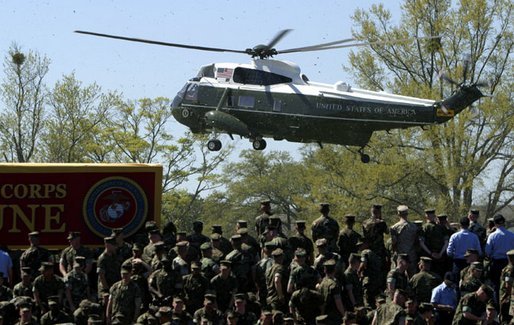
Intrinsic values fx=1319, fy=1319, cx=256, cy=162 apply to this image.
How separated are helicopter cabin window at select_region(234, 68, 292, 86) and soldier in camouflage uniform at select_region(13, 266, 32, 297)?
18859mm

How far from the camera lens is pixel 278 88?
4022 cm

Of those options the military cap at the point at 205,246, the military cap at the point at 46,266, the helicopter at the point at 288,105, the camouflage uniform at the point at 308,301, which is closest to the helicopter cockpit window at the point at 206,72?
the helicopter at the point at 288,105

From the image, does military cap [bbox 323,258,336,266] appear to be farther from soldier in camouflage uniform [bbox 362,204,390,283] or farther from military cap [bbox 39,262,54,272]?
military cap [bbox 39,262,54,272]

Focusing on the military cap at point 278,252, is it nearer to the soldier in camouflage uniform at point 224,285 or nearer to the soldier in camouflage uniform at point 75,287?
the soldier in camouflage uniform at point 224,285

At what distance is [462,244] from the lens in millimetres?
22844

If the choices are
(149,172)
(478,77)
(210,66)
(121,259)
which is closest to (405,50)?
(478,77)

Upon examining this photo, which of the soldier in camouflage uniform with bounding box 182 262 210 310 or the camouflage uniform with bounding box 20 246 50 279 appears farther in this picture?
the camouflage uniform with bounding box 20 246 50 279

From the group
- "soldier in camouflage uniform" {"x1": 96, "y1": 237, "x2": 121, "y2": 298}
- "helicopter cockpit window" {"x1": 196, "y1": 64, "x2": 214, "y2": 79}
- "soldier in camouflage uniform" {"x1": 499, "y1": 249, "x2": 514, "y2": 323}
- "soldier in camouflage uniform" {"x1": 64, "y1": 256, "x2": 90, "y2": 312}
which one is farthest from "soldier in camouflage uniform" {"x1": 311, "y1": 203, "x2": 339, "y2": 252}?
"helicopter cockpit window" {"x1": 196, "y1": 64, "x2": 214, "y2": 79}

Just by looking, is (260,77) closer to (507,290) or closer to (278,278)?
(278,278)

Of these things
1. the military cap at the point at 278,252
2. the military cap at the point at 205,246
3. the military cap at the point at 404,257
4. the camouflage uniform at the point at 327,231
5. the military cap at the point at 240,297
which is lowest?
the military cap at the point at 240,297

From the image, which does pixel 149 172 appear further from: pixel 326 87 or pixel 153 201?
pixel 326 87

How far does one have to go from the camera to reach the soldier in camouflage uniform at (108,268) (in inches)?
901

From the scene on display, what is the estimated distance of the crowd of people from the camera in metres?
20.7

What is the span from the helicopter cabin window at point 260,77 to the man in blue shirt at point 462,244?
1797cm
